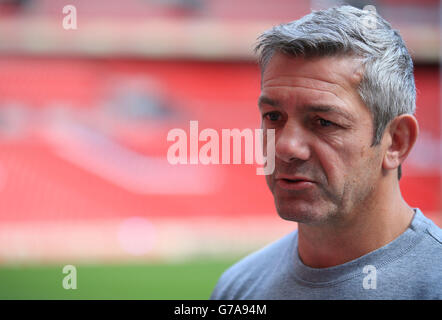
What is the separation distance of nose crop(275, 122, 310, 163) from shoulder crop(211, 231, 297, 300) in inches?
9.0

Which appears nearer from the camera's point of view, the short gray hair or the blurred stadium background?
the short gray hair

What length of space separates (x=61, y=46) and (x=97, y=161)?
1.37 metres

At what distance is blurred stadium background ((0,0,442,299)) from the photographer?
5.24 meters

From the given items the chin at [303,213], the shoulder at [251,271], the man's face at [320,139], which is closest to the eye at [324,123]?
the man's face at [320,139]

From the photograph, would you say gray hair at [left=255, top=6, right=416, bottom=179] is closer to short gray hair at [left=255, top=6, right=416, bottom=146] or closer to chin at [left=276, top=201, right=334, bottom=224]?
short gray hair at [left=255, top=6, right=416, bottom=146]

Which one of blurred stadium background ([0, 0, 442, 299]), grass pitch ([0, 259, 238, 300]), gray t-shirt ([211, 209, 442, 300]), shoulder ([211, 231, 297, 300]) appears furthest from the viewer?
blurred stadium background ([0, 0, 442, 299])

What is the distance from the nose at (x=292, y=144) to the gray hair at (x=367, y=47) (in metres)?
0.10

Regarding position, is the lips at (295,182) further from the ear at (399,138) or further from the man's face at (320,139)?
the ear at (399,138)

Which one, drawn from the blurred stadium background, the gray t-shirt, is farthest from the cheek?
the blurred stadium background

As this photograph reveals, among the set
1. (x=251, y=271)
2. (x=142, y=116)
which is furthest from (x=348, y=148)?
(x=142, y=116)

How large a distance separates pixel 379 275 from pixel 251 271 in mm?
254
